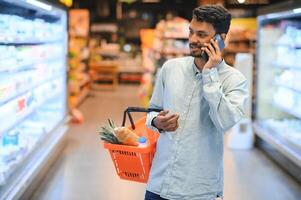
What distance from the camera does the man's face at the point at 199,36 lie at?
2.19m

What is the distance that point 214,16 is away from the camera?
2.19 meters

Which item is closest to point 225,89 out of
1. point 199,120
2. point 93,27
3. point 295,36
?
point 199,120

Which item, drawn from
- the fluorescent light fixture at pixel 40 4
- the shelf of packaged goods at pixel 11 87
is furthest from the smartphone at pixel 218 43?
the fluorescent light fixture at pixel 40 4

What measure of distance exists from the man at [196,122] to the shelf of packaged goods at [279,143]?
3.41 m

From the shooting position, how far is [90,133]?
8.65 metres

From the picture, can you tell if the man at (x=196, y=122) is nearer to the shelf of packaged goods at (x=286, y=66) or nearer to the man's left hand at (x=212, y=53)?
the man's left hand at (x=212, y=53)

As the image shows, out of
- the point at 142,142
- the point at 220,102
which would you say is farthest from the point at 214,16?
the point at 142,142

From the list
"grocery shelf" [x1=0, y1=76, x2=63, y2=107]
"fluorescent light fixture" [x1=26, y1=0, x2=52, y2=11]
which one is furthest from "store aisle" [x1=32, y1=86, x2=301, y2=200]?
"fluorescent light fixture" [x1=26, y1=0, x2=52, y2=11]

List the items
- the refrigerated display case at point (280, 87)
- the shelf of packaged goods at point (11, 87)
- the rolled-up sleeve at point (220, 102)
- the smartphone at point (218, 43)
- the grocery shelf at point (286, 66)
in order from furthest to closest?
the grocery shelf at point (286, 66) → the refrigerated display case at point (280, 87) → the shelf of packaged goods at point (11, 87) → the smartphone at point (218, 43) → the rolled-up sleeve at point (220, 102)

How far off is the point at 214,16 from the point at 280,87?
5316 mm

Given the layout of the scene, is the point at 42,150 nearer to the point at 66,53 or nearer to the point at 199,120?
the point at 66,53

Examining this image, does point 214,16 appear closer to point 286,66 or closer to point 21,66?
point 21,66

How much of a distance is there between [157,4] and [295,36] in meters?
13.8

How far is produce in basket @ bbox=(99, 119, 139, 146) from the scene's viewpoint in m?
2.33
